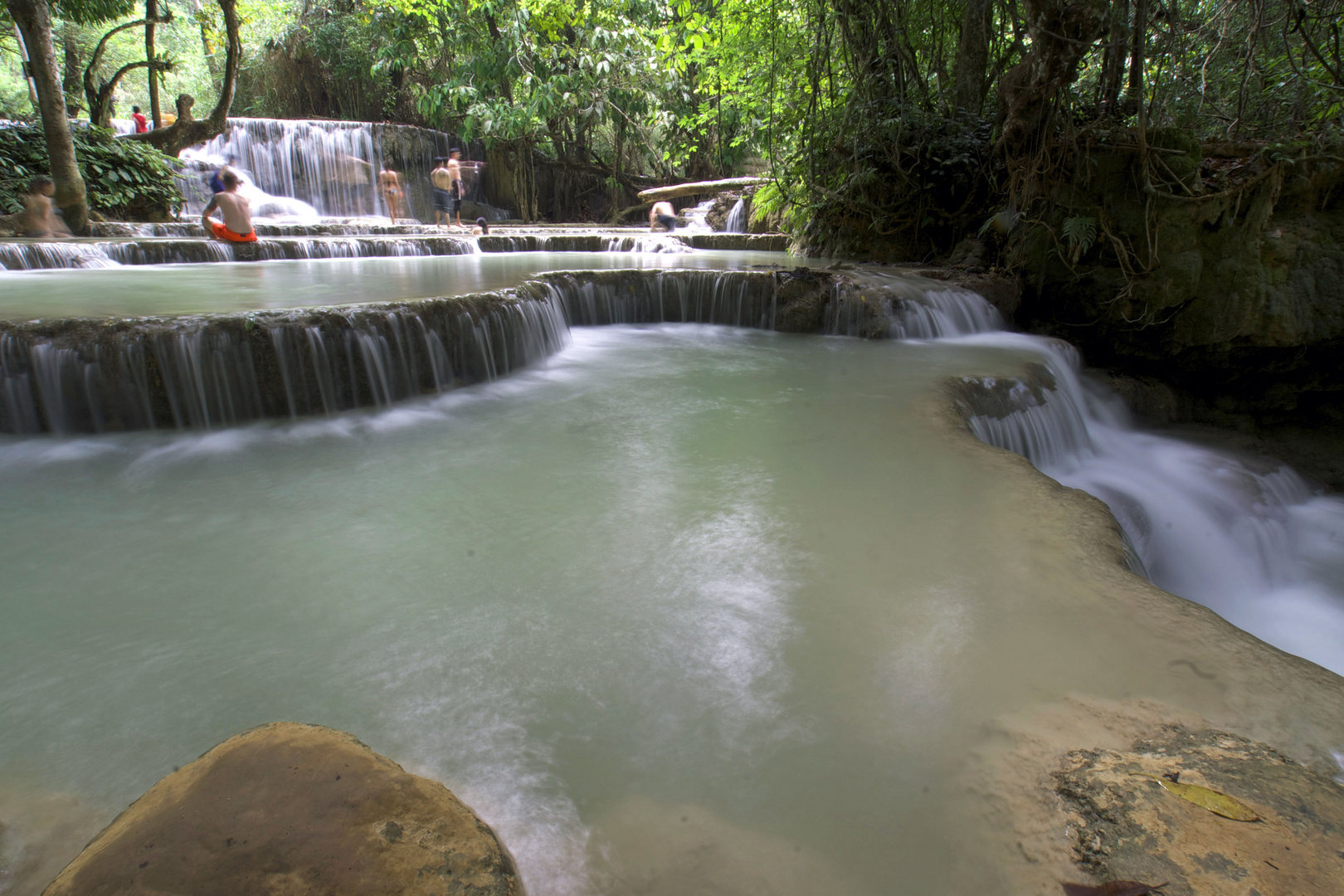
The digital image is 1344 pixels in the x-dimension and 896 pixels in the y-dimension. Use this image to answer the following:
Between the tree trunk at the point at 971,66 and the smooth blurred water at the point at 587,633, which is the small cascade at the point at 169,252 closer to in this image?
the smooth blurred water at the point at 587,633

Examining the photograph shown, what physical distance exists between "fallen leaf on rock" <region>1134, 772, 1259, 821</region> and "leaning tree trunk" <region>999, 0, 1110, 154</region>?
259 inches

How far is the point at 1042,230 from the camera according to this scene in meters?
7.25

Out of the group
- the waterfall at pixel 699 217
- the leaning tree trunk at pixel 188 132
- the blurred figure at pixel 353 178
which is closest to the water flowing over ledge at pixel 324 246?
the waterfall at pixel 699 217

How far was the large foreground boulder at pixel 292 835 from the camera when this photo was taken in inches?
44.5

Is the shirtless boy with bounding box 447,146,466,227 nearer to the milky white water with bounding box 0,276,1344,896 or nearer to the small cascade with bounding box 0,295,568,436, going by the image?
the small cascade with bounding box 0,295,568,436

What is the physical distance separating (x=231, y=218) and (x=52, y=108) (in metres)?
3.72

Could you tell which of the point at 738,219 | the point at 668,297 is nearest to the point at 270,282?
the point at 668,297

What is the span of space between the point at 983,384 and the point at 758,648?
3455 mm

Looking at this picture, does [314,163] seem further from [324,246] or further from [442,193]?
[324,246]

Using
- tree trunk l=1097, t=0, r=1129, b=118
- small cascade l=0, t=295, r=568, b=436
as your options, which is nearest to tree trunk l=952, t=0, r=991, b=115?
tree trunk l=1097, t=0, r=1129, b=118

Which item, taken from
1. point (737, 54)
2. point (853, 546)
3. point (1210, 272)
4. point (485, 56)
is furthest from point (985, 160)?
point (485, 56)

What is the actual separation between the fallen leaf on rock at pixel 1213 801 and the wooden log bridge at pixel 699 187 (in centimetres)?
1404

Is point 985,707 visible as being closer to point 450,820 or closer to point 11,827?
point 450,820

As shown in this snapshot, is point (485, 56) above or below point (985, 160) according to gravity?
above
